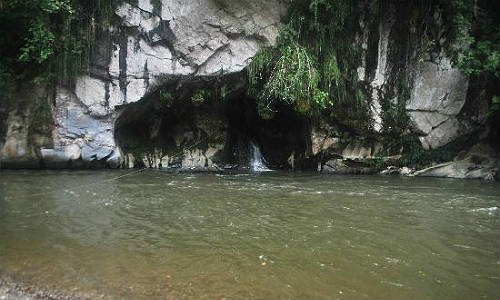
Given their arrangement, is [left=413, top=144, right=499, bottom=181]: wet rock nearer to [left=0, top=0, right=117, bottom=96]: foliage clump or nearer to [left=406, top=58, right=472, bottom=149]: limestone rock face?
[left=406, top=58, right=472, bottom=149]: limestone rock face

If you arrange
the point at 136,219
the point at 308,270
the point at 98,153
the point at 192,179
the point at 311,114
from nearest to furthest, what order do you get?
the point at 308,270 → the point at 136,219 → the point at 192,179 → the point at 98,153 → the point at 311,114

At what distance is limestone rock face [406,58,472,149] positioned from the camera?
11844 millimetres

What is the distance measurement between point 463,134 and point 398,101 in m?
1.88

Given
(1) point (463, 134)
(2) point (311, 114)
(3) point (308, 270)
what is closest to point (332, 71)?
(2) point (311, 114)

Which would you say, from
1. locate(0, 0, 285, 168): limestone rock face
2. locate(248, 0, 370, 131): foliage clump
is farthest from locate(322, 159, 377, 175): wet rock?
locate(0, 0, 285, 168): limestone rock face

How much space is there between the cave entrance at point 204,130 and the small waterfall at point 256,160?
0.11 metres

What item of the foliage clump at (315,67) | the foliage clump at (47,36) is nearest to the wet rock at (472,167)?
the foliage clump at (315,67)

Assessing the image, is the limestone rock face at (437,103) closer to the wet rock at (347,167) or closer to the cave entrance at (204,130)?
the wet rock at (347,167)

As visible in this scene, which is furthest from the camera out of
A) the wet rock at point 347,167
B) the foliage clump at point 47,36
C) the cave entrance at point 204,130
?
the wet rock at point 347,167

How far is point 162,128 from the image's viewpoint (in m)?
12.6

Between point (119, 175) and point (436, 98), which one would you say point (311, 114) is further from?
point (119, 175)

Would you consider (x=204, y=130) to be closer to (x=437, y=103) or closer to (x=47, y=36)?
(x=47, y=36)

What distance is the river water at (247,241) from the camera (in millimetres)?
4027

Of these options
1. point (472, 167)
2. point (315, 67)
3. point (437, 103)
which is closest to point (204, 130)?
point (315, 67)
